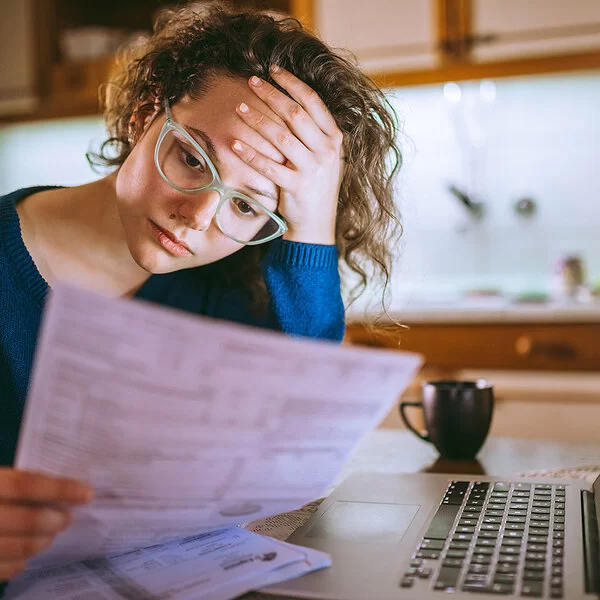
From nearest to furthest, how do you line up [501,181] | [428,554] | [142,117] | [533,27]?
[428,554], [142,117], [533,27], [501,181]

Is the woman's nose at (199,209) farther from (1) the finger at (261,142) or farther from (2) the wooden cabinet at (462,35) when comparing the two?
(2) the wooden cabinet at (462,35)

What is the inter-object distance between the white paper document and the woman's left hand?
0.47m

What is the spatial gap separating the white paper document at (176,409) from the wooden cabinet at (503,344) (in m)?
1.65

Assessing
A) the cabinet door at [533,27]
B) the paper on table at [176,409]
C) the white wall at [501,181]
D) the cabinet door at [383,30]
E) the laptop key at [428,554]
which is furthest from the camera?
the white wall at [501,181]

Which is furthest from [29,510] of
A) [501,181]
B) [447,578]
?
[501,181]

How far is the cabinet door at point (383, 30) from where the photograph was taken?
2580 mm

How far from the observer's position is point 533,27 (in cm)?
244

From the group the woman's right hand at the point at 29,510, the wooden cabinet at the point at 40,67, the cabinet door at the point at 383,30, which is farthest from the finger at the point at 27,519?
the wooden cabinet at the point at 40,67

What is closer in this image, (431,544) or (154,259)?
(431,544)

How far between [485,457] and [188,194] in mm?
500

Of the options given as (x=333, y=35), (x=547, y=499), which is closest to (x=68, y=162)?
(x=333, y=35)

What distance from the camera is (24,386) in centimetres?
95

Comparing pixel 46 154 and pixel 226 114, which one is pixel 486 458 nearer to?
pixel 226 114

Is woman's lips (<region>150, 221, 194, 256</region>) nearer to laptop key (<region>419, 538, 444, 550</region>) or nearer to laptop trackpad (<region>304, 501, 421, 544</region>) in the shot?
laptop trackpad (<region>304, 501, 421, 544</region>)
